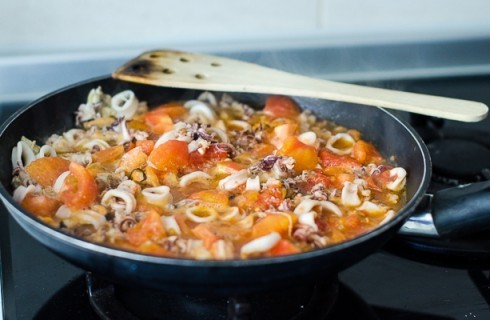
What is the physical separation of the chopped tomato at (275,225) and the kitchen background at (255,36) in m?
1.09

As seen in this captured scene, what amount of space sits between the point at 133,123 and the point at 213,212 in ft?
1.81

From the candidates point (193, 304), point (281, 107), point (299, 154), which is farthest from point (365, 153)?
point (193, 304)

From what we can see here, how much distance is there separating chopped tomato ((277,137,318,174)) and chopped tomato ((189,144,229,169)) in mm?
155

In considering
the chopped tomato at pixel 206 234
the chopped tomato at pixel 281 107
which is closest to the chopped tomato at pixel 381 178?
the chopped tomato at pixel 281 107

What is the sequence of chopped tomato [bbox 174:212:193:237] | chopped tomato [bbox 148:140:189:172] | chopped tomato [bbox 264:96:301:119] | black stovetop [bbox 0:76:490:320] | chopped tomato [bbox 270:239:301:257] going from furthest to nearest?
chopped tomato [bbox 264:96:301:119], chopped tomato [bbox 148:140:189:172], black stovetop [bbox 0:76:490:320], chopped tomato [bbox 174:212:193:237], chopped tomato [bbox 270:239:301:257]

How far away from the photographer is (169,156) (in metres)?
1.71

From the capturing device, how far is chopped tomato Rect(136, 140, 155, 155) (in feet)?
5.78

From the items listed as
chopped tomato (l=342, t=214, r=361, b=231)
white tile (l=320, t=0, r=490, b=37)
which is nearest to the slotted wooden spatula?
chopped tomato (l=342, t=214, r=361, b=231)

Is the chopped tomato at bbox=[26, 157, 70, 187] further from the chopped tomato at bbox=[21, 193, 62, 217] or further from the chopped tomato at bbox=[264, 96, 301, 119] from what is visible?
the chopped tomato at bbox=[264, 96, 301, 119]

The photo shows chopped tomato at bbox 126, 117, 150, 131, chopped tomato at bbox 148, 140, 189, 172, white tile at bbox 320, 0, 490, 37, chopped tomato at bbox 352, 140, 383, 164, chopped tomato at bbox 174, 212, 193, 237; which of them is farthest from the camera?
white tile at bbox 320, 0, 490, 37

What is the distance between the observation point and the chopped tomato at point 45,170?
1641mm

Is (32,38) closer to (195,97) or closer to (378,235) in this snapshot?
(195,97)

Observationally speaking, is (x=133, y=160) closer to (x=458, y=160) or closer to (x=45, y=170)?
(x=45, y=170)

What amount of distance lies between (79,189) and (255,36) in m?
1.17
